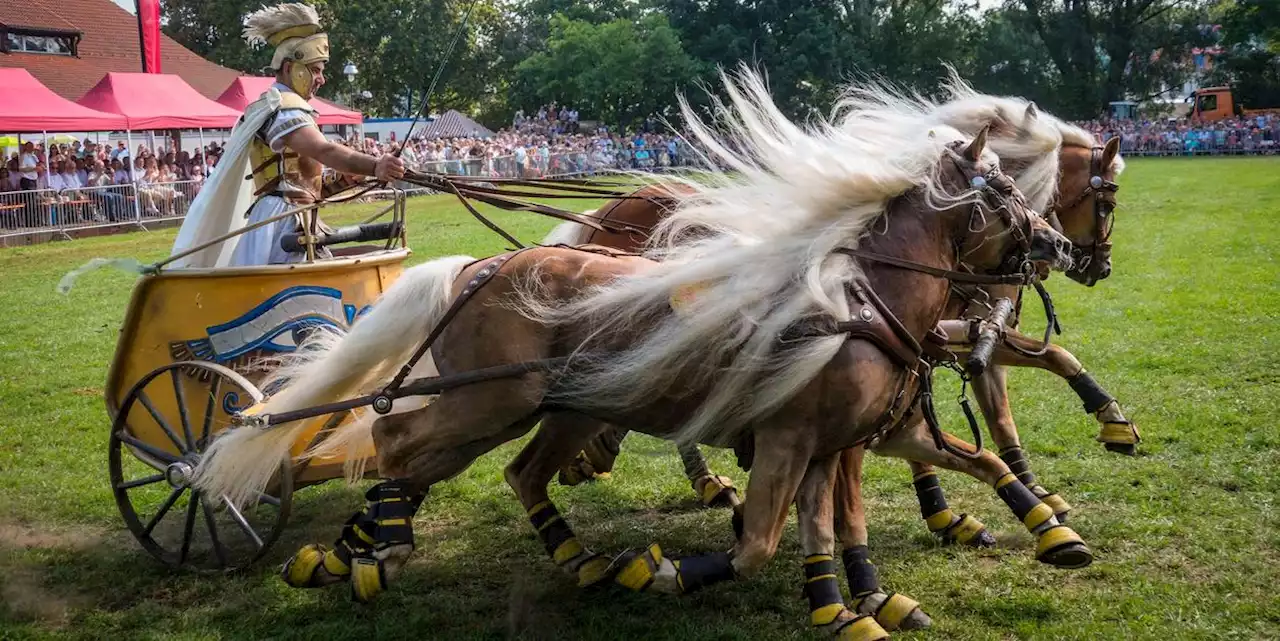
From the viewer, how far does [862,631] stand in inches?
160

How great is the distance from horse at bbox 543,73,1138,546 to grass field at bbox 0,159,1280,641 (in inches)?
8.5

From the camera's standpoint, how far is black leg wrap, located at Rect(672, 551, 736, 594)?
4.22 meters

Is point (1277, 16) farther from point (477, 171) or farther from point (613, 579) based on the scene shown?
point (613, 579)

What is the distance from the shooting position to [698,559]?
14.0ft

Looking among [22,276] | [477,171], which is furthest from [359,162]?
[477,171]

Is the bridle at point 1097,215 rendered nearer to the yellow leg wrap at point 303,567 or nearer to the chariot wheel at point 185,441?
the yellow leg wrap at point 303,567

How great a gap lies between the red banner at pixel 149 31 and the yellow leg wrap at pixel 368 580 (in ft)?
70.6

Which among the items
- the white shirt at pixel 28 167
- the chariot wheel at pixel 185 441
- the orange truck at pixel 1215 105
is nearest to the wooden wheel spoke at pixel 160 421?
the chariot wheel at pixel 185 441

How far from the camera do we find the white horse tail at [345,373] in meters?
4.59

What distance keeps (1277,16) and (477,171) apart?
1493 inches

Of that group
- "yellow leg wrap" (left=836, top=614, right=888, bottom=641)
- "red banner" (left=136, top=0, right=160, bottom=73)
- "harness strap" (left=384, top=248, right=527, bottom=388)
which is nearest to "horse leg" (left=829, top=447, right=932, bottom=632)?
"yellow leg wrap" (left=836, top=614, right=888, bottom=641)

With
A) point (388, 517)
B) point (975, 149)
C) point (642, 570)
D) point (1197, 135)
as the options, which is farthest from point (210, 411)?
point (1197, 135)

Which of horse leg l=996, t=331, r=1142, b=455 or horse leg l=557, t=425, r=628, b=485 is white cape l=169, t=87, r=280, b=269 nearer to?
horse leg l=557, t=425, r=628, b=485

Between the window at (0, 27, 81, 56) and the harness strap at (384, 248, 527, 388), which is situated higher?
the window at (0, 27, 81, 56)
